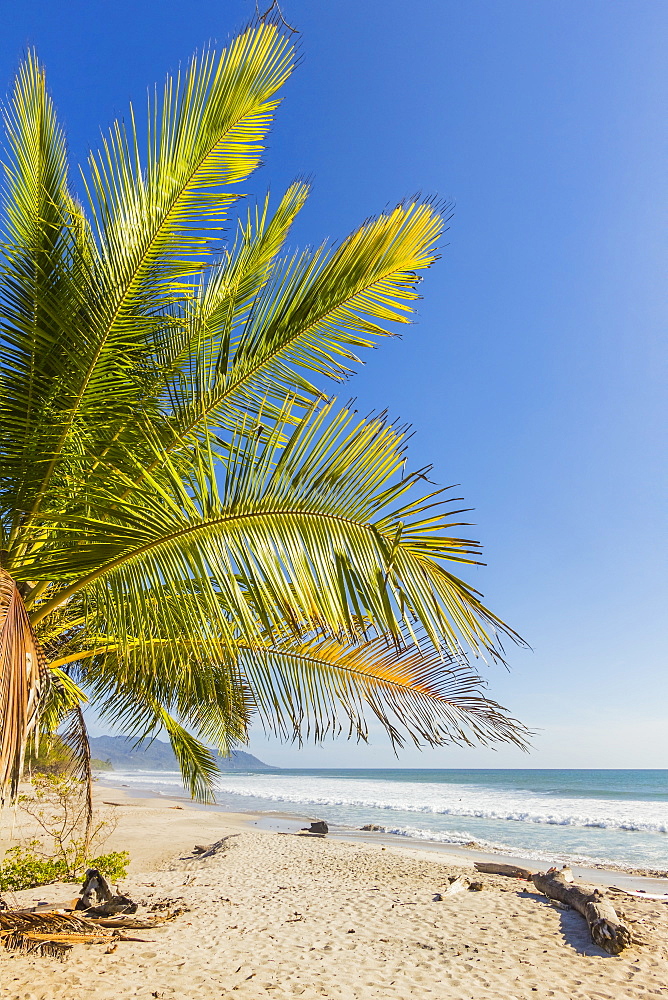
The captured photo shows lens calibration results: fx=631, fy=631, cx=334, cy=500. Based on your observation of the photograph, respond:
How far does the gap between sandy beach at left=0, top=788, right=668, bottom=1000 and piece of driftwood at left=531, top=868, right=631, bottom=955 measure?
0.16 m

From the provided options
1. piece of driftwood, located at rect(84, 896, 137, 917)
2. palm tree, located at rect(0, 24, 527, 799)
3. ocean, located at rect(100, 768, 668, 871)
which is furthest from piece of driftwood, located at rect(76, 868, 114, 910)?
ocean, located at rect(100, 768, 668, 871)

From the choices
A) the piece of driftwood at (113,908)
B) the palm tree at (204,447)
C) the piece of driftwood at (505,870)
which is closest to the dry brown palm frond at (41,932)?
the piece of driftwood at (113,908)

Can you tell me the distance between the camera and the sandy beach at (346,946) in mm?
5324

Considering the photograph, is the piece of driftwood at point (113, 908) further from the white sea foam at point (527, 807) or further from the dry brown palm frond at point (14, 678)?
the white sea foam at point (527, 807)

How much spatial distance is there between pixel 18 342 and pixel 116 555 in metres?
1.39

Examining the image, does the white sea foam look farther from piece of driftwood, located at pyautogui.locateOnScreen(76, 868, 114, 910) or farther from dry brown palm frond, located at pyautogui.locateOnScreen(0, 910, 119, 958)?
dry brown palm frond, located at pyautogui.locateOnScreen(0, 910, 119, 958)

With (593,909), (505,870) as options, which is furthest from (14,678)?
(505,870)

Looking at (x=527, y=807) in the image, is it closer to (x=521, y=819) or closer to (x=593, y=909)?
(x=521, y=819)

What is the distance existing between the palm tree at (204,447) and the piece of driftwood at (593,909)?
19.2 ft

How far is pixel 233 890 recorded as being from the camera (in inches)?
382

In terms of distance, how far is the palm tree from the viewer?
8.87 feet

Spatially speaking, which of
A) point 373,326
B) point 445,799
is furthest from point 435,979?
point 445,799

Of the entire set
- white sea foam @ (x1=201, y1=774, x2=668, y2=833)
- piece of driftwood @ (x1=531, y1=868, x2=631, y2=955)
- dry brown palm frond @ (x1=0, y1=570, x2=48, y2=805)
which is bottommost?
white sea foam @ (x1=201, y1=774, x2=668, y2=833)

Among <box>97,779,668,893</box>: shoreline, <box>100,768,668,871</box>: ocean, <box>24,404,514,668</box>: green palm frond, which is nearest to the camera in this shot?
<box>24,404,514,668</box>: green palm frond
